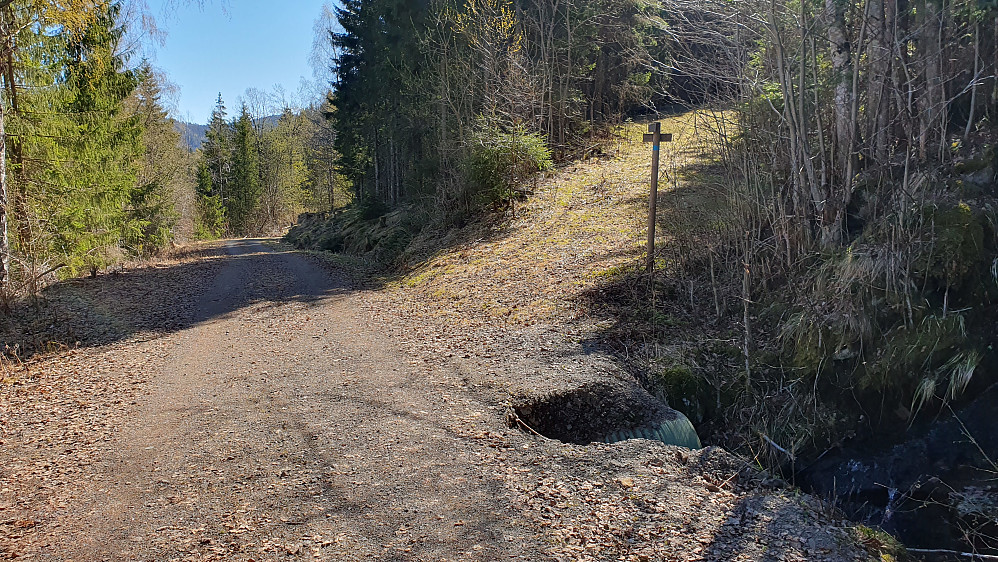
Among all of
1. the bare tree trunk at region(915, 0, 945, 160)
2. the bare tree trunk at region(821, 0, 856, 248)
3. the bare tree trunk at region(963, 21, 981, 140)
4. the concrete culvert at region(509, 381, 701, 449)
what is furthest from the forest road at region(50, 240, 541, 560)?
the bare tree trunk at region(963, 21, 981, 140)

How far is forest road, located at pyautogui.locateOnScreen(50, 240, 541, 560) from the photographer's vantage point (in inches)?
146

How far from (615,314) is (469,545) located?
539cm

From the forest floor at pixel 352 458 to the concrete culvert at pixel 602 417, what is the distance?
228 mm

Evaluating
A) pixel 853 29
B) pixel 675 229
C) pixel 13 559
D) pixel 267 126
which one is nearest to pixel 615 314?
pixel 675 229

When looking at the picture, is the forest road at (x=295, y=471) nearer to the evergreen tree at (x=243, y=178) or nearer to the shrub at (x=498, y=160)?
the shrub at (x=498, y=160)

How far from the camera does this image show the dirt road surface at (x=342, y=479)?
3.70m

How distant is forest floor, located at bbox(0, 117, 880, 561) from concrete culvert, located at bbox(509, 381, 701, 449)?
9.0 inches

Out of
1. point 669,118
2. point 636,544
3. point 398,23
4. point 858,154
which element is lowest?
point 636,544

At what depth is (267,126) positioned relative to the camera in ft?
192

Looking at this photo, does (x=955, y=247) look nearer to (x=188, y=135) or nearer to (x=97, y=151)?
(x=97, y=151)

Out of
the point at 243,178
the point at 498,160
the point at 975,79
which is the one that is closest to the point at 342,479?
the point at 975,79

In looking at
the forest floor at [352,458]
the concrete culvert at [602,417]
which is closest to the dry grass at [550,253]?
the forest floor at [352,458]

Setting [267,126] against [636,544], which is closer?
[636,544]

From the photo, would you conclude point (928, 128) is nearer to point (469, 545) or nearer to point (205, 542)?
point (469, 545)
